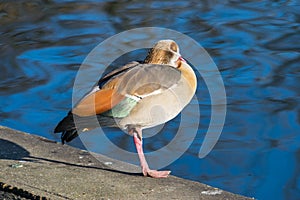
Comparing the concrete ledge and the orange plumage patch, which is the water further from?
the orange plumage patch

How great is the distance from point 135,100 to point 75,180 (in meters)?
0.64

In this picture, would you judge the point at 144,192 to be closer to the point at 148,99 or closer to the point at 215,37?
the point at 148,99

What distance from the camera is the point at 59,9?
11164 millimetres

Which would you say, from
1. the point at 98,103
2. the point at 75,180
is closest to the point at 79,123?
the point at 98,103

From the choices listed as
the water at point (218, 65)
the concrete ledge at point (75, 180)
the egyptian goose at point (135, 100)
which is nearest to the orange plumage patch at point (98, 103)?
the egyptian goose at point (135, 100)

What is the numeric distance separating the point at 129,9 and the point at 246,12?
64.5 inches

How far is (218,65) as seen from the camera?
8562 mm

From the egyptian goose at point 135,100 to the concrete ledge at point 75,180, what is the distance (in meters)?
0.21

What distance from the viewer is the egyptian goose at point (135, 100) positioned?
5043mm

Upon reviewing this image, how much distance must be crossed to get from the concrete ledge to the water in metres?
1.14

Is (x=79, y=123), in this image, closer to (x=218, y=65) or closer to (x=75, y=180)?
(x=75, y=180)

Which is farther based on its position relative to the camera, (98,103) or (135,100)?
(135,100)

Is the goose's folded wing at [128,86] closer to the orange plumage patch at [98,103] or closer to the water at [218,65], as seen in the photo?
the orange plumage patch at [98,103]

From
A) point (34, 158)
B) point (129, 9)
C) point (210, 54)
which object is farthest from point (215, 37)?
point (34, 158)
